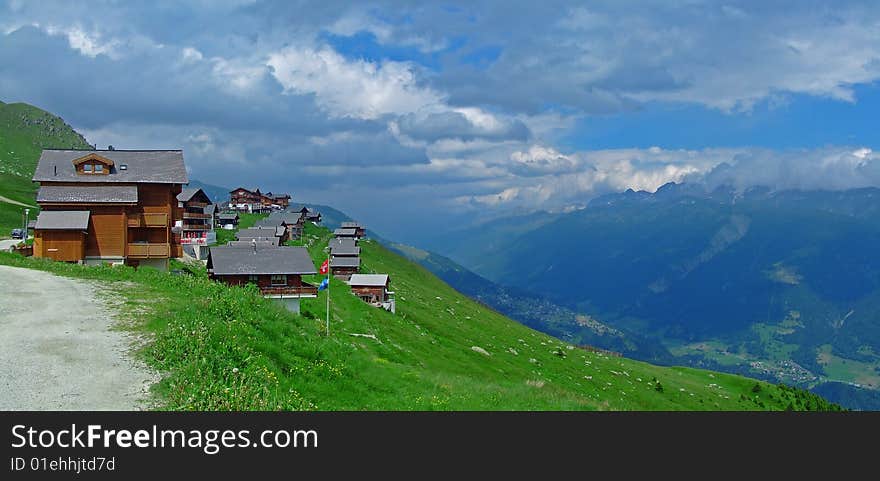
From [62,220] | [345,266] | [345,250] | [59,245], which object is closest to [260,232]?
[345,250]

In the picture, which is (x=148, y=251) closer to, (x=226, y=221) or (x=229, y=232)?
(x=229, y=232)

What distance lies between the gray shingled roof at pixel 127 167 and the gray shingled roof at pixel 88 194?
770mm

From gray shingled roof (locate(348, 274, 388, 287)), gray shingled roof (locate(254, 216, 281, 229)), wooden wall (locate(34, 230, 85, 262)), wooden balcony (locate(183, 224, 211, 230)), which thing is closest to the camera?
wooden wall (locate(34, 230, 85, 262))

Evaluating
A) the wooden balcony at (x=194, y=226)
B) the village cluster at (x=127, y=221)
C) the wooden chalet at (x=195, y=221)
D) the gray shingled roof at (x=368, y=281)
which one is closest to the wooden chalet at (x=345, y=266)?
the gray shingled roof at (x=368, y=281)

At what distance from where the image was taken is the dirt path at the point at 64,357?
1888cm

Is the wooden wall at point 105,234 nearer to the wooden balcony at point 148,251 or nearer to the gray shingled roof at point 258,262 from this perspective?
the wooden balcony at point 148,251

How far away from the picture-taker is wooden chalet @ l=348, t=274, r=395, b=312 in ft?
333

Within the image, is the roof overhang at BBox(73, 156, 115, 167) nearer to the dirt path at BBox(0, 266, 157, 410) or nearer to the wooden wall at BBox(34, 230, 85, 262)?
the wooden wall at BBox(34, 230, 85, 262)

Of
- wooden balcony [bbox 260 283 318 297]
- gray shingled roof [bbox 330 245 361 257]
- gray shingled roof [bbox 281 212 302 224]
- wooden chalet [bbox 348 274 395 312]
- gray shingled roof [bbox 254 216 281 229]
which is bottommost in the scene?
A: wooden chalet [bbox 348 274 395 312]

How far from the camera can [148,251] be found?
59656 millimetres

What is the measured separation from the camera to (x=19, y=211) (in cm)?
14162

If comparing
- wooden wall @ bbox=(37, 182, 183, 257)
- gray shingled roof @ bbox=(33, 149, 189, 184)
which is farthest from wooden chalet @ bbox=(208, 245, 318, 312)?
gray shingled roof @ bbox=(33, 149, 189, 184)

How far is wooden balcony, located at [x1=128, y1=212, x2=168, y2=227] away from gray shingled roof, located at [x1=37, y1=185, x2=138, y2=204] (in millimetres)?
1997
